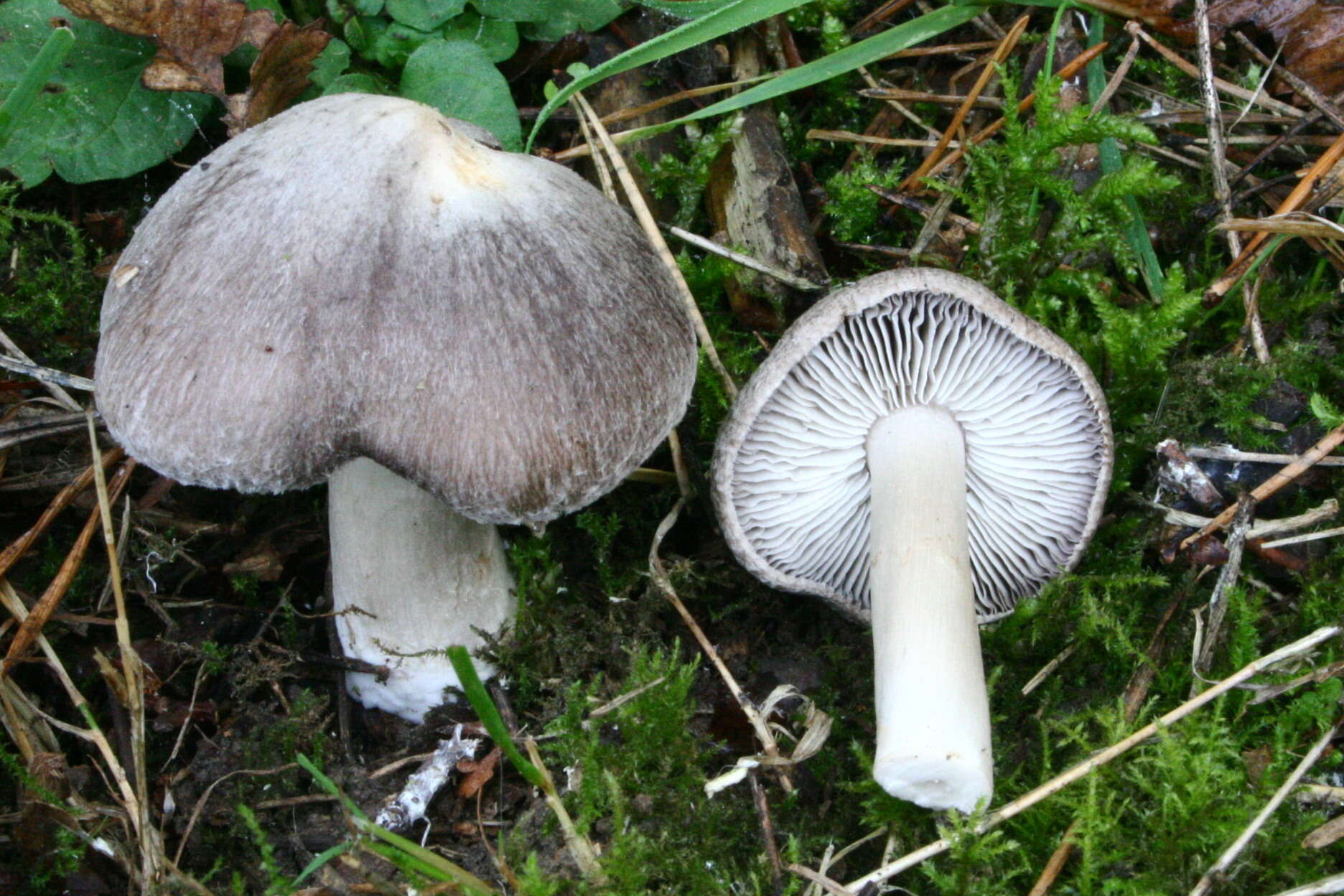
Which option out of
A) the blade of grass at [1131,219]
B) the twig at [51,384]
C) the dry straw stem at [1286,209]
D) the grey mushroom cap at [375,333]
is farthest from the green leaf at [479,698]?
the dry straw stem at [1286,209]

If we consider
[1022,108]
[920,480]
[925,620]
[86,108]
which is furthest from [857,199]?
[86,108]

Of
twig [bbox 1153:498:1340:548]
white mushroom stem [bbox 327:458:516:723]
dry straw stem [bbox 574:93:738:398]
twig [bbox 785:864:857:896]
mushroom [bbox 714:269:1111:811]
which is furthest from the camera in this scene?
dry straw stem [bbox 574:93:738:398]

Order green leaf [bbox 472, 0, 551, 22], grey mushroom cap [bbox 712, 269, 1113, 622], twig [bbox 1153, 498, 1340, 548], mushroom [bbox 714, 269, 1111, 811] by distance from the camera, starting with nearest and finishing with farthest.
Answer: mushroom [bbox 714, 269, 1111, 811] < grey mushroom cap [bbox 712, 269, 1113, 622] < twig [bbox 1153, 498, 1340, 548] < green leaf [bbox 472, 0, 551, 22]

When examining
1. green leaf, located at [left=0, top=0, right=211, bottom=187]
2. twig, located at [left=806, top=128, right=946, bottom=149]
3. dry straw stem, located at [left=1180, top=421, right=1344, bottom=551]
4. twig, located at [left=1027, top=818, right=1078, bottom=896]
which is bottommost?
twig, located at [left=1027, top=818, right=1078, bottom=896]

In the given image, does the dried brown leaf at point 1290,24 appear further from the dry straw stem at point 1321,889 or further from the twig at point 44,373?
the twig at point 44,373

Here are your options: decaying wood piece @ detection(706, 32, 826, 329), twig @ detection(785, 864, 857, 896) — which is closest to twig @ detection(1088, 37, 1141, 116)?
decaying wood piece @ detection(706, 32, 826, 329)

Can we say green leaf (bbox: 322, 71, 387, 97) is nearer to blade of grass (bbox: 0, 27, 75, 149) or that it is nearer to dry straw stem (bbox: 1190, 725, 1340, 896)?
blade of grass (bbox: 0, 27, 75, 149)
